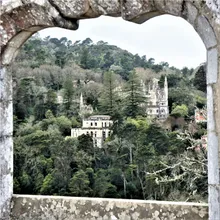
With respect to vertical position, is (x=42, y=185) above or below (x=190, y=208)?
below

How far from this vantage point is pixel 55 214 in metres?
2.55

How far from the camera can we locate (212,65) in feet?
6.45

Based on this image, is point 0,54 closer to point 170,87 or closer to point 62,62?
point 170,87

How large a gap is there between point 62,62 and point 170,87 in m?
9.86

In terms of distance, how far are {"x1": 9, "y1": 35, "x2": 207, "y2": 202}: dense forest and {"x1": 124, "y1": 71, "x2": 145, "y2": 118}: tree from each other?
2.4 inches

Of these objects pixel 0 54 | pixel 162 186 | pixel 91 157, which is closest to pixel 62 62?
pixel 91 157

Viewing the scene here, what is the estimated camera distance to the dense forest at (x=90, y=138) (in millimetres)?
18578

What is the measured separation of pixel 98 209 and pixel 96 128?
22032 millimetres

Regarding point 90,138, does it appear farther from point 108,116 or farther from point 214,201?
point 214,201

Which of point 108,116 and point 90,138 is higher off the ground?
point 108,116

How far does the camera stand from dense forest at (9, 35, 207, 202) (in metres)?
18.6

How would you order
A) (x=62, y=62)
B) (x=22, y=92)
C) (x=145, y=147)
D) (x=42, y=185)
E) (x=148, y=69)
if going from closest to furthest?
1. (x=42, y=185)
2. (x=145, y=147)
3. (x=22, y=92)
4. (x=148, y=69)
5. (x=62, y=62)

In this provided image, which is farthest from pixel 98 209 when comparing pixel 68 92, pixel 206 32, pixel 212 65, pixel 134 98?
pixel 68 92

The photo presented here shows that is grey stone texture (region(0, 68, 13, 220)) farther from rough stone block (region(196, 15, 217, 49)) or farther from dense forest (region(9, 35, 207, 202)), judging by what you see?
dense forest (region(9, 35, 207, 202))
